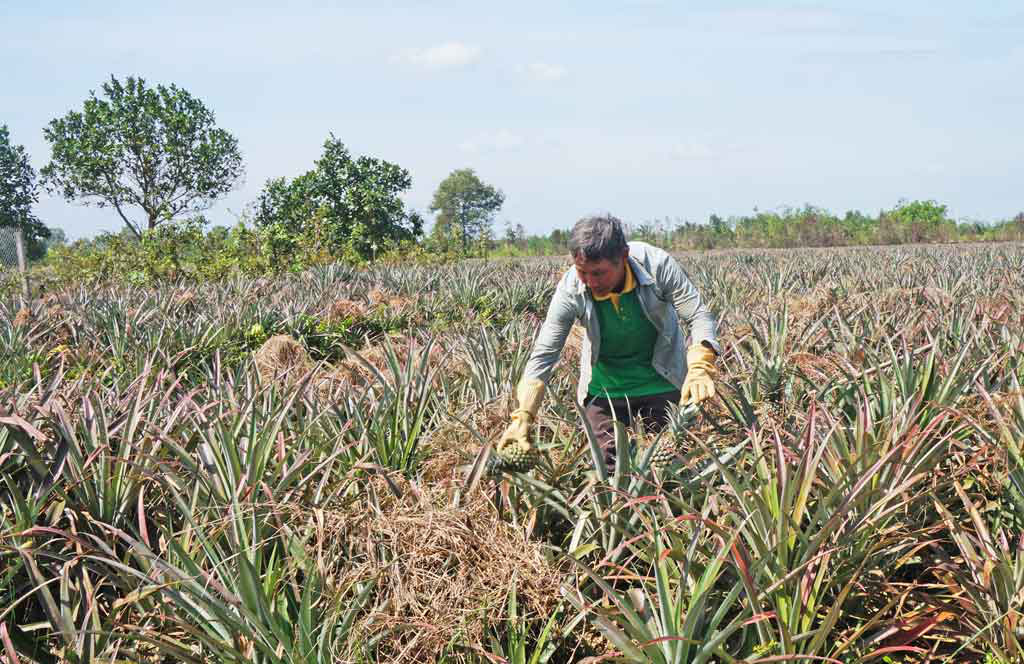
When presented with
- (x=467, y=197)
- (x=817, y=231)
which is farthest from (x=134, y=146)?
(x=467, y=197)

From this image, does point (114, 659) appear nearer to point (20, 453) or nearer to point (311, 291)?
point (20, 453)

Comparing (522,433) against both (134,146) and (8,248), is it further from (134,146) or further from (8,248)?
(134,146)

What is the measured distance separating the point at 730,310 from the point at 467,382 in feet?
10.2

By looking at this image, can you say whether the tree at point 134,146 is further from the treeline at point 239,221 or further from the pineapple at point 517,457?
the pineapple at point 517,457

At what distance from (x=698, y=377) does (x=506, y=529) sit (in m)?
0.92

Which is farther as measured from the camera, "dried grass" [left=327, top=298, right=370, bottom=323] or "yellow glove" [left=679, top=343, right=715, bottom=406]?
"dried grass" [left=327, top=298, right=370, bottom=323]

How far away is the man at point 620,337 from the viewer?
Answer: 2.94 meters

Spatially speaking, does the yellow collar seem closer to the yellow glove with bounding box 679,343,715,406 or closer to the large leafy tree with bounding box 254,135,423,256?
the yellow glove with bounding box 679,343,715,406

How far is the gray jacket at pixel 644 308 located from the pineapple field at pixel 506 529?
12.1 inches

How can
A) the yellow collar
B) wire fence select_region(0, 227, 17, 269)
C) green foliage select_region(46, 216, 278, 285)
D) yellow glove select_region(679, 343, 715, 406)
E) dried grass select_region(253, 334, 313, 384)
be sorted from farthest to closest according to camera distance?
1. wire fence select_region(0, 227, 17, 269)
2. green foliage select_region(46, 216, 278, 285)
3. dried grass select_region(253, 334, 313, 384)
4. the yellow collar
5. yellow glove select_region(679, 343, 715, 406)

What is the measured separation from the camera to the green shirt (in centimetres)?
336

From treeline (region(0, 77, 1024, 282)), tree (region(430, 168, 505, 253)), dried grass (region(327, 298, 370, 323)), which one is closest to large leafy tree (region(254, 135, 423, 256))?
treeline (region(0, 77, 1024, 282))

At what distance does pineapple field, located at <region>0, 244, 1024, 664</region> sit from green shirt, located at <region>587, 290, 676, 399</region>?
1.10 feet

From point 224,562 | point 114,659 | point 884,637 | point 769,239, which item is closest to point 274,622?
point 224,562
